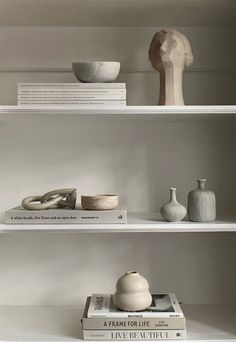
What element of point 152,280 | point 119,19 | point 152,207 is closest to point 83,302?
point 152,280

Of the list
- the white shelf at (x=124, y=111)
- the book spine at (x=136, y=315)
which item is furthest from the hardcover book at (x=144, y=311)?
the white shelf at (x=124, y=111)

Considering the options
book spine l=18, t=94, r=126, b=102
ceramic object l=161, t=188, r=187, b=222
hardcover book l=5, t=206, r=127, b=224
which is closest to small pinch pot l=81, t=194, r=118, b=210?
hardcover book l=5, t=206, r=127, b=224

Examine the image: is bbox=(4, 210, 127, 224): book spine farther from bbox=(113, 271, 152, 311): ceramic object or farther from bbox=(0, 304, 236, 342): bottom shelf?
bbox=(0, 304, 236, 342): bottom shelf

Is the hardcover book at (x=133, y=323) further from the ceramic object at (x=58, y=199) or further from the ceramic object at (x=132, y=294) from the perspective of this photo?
the ceramic object at (x=58, y=199)

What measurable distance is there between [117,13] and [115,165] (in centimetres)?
45

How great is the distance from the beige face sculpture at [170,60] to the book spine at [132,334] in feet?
1.94

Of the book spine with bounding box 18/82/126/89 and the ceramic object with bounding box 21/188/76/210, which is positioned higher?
the book spine with bounding box 18/82/126/89

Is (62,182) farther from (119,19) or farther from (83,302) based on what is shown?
(119,19)

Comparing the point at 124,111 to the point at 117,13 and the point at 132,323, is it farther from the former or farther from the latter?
the point at 132,323

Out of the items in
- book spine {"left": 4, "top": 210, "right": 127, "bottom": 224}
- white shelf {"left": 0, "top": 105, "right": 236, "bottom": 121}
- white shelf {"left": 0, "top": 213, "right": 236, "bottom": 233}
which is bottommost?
white shelf {"left": 0, "top": 213, "right": 236, "bottom": 233}

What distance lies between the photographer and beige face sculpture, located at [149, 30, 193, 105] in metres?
1.50

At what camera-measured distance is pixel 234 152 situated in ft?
5.72

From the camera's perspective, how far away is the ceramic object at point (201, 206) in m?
1.49

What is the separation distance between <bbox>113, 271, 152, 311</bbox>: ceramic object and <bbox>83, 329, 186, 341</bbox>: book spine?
6cm
